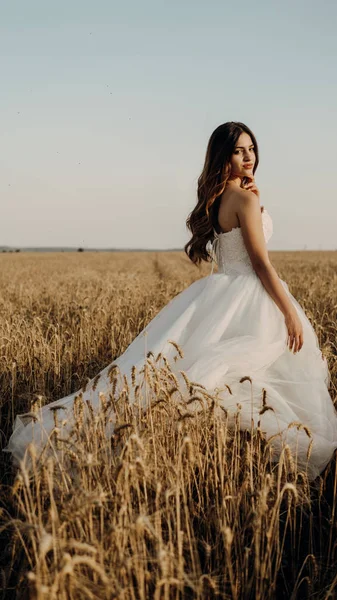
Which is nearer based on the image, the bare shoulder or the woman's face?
the bare shoulder

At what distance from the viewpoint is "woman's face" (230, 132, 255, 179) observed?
312cm

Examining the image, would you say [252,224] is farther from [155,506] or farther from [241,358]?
[155,506]

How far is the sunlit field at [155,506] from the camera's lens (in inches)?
56.2

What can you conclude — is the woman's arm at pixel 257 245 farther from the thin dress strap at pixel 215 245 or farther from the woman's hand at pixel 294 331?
the thin dress strap at pixel 215 245

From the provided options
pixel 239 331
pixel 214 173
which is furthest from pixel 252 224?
pixel 239 331

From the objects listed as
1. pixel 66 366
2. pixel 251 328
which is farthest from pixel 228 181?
pixel 66 366

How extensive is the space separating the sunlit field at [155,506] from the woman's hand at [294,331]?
298 millimetres

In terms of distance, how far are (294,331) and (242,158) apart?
1074 millimetres

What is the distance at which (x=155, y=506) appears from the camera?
1.94m

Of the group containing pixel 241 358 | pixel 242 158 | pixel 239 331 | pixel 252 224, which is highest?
pixel 242 158

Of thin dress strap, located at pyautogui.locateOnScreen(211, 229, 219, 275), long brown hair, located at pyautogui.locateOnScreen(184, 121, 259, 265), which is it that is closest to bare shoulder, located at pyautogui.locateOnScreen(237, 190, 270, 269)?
long brown hair, located at pyautogui.locateOnScreen(184, 121, 259, 265)

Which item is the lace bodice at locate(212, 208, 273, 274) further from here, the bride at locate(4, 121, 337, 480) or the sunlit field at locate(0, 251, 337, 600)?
the sunlit field at locate(0, 251, 337, 600)

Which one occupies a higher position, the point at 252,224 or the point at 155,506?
the point at 252,224

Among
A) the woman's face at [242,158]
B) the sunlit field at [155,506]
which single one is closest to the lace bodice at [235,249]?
the woman's face at [242,158]
